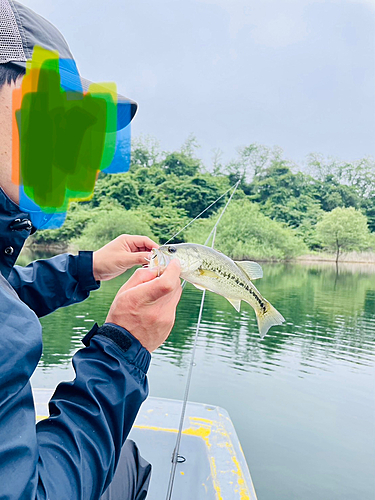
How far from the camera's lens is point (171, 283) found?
3.23 feet

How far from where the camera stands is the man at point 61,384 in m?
0.75

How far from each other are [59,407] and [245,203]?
25.6m

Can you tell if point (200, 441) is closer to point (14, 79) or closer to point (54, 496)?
point (54, 496)

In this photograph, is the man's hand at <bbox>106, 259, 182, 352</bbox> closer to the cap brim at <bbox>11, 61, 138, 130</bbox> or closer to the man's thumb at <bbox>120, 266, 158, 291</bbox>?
the man's thumb at <bbox>120, 266, 158, 291</bbox>

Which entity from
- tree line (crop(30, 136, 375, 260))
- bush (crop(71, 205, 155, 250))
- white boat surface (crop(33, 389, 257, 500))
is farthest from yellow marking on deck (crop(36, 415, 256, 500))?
bush (crop(71, 205, 155, 250))

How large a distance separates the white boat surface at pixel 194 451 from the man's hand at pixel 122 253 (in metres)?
1.28

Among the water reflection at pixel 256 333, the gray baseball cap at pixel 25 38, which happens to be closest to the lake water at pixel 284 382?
the water reflection at pixel 256 333

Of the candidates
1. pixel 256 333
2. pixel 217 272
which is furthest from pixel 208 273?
A: pixel 256 333

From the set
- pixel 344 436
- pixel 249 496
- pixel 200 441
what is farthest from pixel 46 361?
pixel 249 496

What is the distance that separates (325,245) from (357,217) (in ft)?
11.6

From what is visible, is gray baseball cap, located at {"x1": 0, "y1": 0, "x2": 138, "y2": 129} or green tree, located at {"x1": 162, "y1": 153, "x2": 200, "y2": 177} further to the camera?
green tree, located at {"x1": 162, "y1": 153, "x2": 200, "y2": 177}
